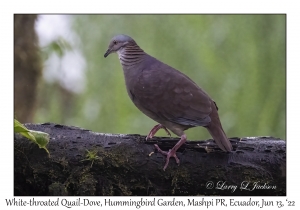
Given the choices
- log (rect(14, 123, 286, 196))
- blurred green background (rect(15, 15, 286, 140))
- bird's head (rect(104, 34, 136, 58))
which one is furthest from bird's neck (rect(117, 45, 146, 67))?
blurred green background (rect(15, 15, 286, 140))

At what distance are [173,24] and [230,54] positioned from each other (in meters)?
0.56

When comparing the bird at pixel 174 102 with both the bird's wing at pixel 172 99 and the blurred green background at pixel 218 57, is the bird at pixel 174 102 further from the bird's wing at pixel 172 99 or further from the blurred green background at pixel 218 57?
the blurred green background at pixel 218 57

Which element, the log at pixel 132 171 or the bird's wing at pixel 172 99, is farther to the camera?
the bird's wing at pixel 172 99

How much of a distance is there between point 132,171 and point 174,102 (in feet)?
1.10

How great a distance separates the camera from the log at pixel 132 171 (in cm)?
180

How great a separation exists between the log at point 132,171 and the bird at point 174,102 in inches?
2.6

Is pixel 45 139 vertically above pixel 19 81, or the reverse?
pixel 19 81

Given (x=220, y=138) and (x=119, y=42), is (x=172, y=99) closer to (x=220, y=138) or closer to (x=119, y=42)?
(x=220, y=138)

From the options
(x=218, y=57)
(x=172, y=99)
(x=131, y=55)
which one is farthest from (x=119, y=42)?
(x=218, y=57)

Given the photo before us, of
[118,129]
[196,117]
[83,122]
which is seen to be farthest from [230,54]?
[196,117]

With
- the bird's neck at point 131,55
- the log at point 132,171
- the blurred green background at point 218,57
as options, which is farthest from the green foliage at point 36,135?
the blurred green background at point 218,57

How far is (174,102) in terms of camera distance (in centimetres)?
192
